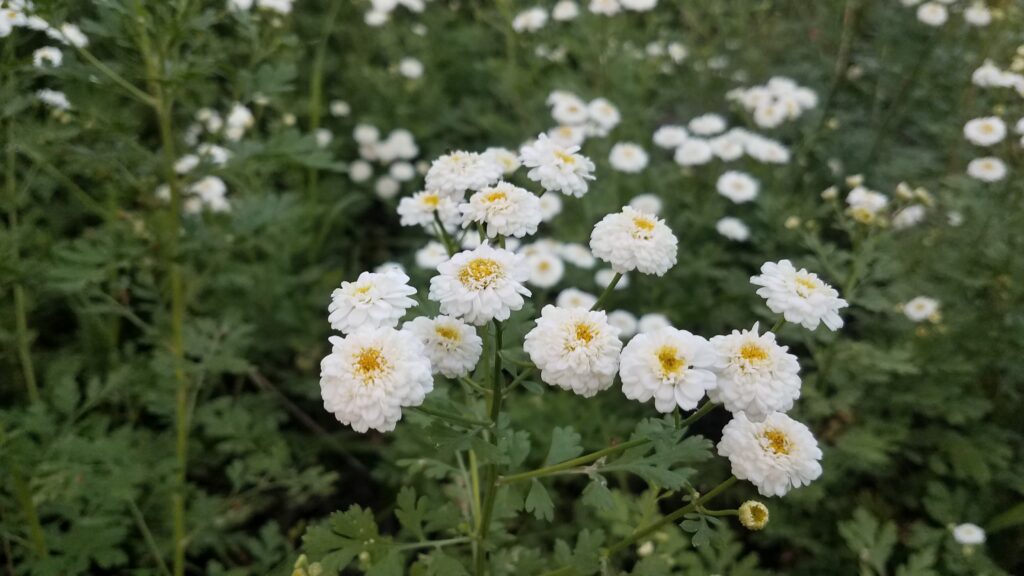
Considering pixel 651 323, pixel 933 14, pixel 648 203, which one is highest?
pixel 933 14

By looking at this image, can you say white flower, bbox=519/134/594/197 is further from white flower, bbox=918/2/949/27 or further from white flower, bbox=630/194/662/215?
white flower, bbox=918/2/949/27

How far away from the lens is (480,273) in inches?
46.5

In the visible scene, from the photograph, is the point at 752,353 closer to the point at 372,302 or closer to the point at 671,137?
the point at 372,302

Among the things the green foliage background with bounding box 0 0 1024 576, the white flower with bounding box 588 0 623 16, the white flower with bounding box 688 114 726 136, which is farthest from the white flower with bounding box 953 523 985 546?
the white flower with bounding box 588 0 623 16

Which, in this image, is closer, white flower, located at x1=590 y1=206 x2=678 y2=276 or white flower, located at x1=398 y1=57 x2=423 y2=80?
white flower, located at x1=590 y1=206 x2=678 y2=276

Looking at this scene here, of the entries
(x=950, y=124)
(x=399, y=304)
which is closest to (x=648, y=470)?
(x=399, y=304)

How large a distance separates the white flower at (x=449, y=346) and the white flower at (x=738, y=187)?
2097mm

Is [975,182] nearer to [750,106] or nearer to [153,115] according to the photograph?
[750,106]

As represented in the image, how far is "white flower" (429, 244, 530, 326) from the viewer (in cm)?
115

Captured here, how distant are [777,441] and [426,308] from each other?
631 millimetres

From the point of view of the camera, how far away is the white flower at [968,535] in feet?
7.23

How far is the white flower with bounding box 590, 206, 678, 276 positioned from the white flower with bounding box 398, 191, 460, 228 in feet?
1.07

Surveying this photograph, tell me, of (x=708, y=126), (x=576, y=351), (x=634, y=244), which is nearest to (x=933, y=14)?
(x=708, y=126)

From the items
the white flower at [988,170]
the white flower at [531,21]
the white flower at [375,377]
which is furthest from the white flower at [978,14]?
the white flower at [375,377]
